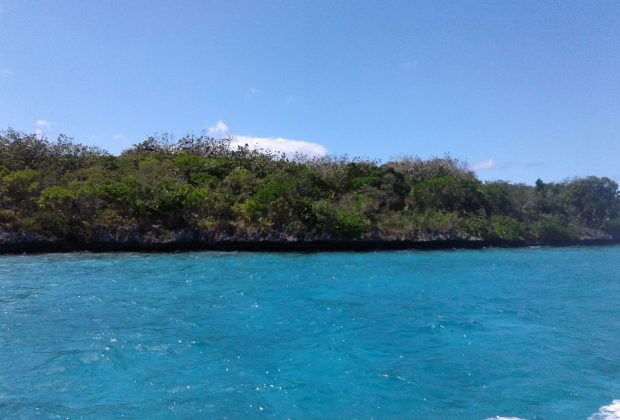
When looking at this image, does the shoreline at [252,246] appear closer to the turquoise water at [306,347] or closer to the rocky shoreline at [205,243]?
the rocky shoreline at [205,243]

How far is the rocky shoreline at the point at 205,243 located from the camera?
2862 centimetres

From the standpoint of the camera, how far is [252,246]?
31.8 meters

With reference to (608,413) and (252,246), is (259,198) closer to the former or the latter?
(252,246)

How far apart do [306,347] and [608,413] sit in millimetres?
5406

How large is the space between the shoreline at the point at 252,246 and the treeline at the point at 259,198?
515mm

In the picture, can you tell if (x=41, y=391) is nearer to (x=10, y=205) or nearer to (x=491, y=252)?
(x=10, y=205)

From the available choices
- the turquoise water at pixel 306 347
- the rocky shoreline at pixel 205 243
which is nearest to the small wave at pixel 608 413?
the turquoise water at pixel 306 347

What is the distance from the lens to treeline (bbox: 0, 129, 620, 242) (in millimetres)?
30250

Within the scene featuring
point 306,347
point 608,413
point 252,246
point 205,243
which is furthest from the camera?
point 252,246

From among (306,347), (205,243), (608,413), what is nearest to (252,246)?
(205,243)

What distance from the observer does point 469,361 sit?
30.0ft

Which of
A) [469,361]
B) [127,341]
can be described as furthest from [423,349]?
[127,341]

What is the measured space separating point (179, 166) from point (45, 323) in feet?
81.8

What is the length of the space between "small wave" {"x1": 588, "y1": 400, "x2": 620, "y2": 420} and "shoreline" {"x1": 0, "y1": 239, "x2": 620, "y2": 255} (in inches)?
1009
